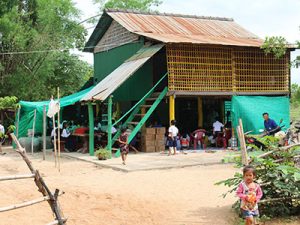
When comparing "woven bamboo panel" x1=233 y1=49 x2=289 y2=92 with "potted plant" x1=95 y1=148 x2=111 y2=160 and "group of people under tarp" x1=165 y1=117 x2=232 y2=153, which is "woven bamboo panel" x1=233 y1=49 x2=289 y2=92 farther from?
"potted plant" x1=95 y1=148 x2=111 y2=160

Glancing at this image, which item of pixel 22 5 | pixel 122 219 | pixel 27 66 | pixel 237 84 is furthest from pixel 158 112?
pixel 122 219

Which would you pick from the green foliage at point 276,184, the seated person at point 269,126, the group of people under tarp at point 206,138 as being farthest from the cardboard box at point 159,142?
the green foliage at point 276,184

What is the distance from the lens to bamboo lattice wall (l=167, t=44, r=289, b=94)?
50.8 feet

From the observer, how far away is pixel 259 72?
1698 centimetres

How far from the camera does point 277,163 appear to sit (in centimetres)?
672

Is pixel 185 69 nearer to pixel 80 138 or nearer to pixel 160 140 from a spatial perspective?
pixel 160 140

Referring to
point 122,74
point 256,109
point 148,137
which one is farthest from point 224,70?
point 122,74

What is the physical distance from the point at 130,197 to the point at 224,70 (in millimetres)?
9098

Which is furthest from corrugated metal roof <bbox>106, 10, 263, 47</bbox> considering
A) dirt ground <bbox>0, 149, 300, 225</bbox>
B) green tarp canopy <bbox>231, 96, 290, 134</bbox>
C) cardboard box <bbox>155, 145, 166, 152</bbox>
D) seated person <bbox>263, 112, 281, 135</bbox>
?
dirt ground <bbox>0, 149, 300, 225</bbox>

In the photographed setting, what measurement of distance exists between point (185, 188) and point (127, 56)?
9.77 meters

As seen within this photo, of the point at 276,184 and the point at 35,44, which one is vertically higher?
the point at 35,44

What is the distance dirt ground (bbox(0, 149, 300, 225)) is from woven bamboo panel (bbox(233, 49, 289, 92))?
536 centimetres

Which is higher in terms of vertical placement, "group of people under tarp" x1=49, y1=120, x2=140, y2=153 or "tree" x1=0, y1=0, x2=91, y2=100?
"tree" x1=0, y1=0, x2=91, y2=100

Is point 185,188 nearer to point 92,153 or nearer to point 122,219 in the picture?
point 122,219
